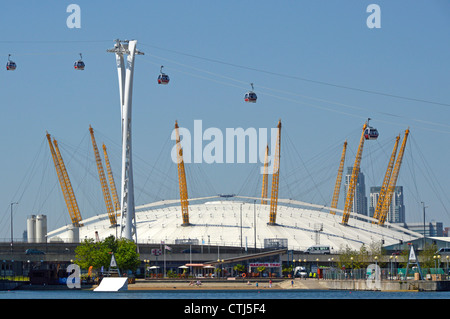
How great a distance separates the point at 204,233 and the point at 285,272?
96.6 ft

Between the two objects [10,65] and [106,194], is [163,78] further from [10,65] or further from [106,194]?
[106,194]

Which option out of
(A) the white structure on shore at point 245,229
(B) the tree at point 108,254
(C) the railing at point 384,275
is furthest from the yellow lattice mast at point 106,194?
(C) the railing at point 384,275

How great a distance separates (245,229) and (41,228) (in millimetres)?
43416

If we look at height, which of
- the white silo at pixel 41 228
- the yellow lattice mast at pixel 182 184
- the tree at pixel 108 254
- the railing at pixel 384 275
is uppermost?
the yellow lattice mast at pixel 182 184

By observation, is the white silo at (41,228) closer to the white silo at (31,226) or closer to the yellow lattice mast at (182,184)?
the white silo at (31,226)

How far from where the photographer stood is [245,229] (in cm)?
17375

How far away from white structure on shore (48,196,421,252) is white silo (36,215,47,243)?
4784mm

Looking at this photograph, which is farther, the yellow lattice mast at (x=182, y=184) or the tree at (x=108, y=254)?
the yellow lattice mast at (x=182, y=184)

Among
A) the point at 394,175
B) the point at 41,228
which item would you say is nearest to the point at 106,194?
the point at 41,228

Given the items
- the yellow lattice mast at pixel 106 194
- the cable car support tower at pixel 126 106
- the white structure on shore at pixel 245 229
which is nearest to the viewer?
the cable car support tower at pixel 126 106

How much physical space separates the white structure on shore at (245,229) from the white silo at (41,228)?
4.78 metres

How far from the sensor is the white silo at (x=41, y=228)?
184500mm
